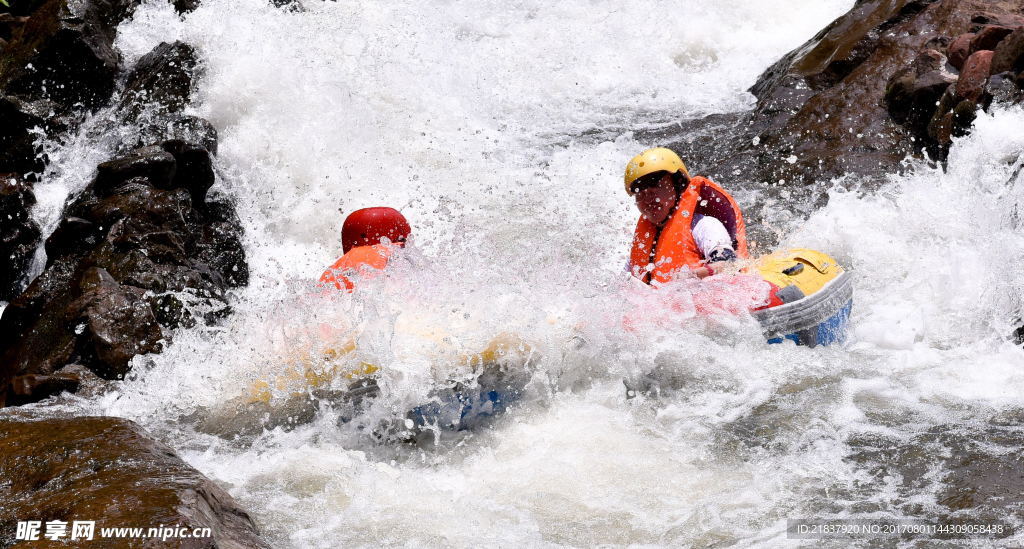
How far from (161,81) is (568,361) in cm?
574

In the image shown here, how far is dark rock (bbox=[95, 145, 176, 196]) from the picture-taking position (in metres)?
7.26

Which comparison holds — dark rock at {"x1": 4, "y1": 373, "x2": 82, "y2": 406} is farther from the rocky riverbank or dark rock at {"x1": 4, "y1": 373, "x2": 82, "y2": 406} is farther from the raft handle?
the raft handle

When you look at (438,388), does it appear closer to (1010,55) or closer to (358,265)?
(358,265)

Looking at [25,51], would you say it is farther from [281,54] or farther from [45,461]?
[45,461]

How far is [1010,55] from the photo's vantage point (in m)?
7.57

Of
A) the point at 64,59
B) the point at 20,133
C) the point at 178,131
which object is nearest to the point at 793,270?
the point at 178,131

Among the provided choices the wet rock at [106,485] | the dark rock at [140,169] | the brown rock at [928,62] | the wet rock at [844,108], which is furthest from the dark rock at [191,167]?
the brown rock at [928,62]

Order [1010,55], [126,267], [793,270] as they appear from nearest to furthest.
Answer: [793,270] < [126,267] < [1010,55]

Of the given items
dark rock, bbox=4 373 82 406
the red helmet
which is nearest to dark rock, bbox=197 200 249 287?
dark rock, bbox=4 373 82 406

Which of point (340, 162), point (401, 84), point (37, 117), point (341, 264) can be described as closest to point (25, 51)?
point (37, 117)

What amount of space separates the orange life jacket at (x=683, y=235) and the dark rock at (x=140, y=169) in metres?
4.09

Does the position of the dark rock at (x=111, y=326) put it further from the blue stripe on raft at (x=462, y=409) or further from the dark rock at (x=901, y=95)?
the dark rock at (x=901, y=95)

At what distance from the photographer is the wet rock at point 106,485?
3.06 meters

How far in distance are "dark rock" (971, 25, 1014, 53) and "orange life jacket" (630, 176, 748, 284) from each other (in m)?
4.08
